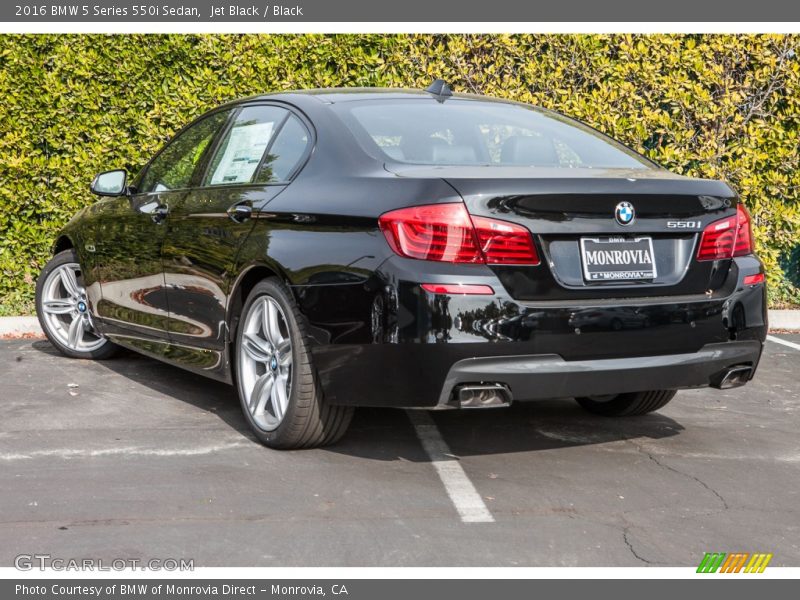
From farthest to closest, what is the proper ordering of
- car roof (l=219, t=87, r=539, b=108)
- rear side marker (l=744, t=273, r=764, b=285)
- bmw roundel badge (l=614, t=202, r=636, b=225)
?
car roof (l=219, t=87, r=539, b=108)
rear side marker (l=744, t=273, r=764, b=285)
bmw roundel badge (l=614, t=202, r=636, b=225)

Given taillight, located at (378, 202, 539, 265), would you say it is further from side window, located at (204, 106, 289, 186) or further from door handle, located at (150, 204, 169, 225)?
door handle, located at (150, 204, 169, 225)

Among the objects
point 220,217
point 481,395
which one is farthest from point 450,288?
point 220,217

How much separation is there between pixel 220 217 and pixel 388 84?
4.62m

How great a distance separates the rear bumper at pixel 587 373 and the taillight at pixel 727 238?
0.38m

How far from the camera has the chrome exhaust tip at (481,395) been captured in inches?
177

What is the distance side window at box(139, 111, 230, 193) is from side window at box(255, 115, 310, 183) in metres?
0.77

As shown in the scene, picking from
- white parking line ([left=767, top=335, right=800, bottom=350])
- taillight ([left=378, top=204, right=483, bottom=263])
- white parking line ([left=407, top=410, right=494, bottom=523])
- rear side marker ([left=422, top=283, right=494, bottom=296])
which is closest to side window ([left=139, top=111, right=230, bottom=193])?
white parking line ([left=407, top=410, right=494, bottom=523])

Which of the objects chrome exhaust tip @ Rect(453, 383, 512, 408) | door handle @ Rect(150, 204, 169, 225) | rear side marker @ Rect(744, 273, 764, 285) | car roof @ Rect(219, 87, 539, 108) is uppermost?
car roof @ Rect(219, 87, 539, 108)

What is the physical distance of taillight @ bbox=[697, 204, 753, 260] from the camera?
4.88 meters

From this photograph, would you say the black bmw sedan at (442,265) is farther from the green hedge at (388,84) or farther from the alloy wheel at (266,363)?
the green hedge at (388,84)

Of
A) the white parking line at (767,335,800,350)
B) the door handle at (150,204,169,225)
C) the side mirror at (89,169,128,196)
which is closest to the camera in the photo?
the door handle at (150,204,169,225)

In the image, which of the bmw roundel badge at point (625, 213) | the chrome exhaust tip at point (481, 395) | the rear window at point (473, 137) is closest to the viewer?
the chrome exhaust tip at point (481, 395)

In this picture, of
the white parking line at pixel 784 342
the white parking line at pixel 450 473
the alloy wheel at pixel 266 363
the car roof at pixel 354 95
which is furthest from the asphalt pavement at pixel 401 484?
the white parking line at pixel 784 342

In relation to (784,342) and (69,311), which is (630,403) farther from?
(69,311)
